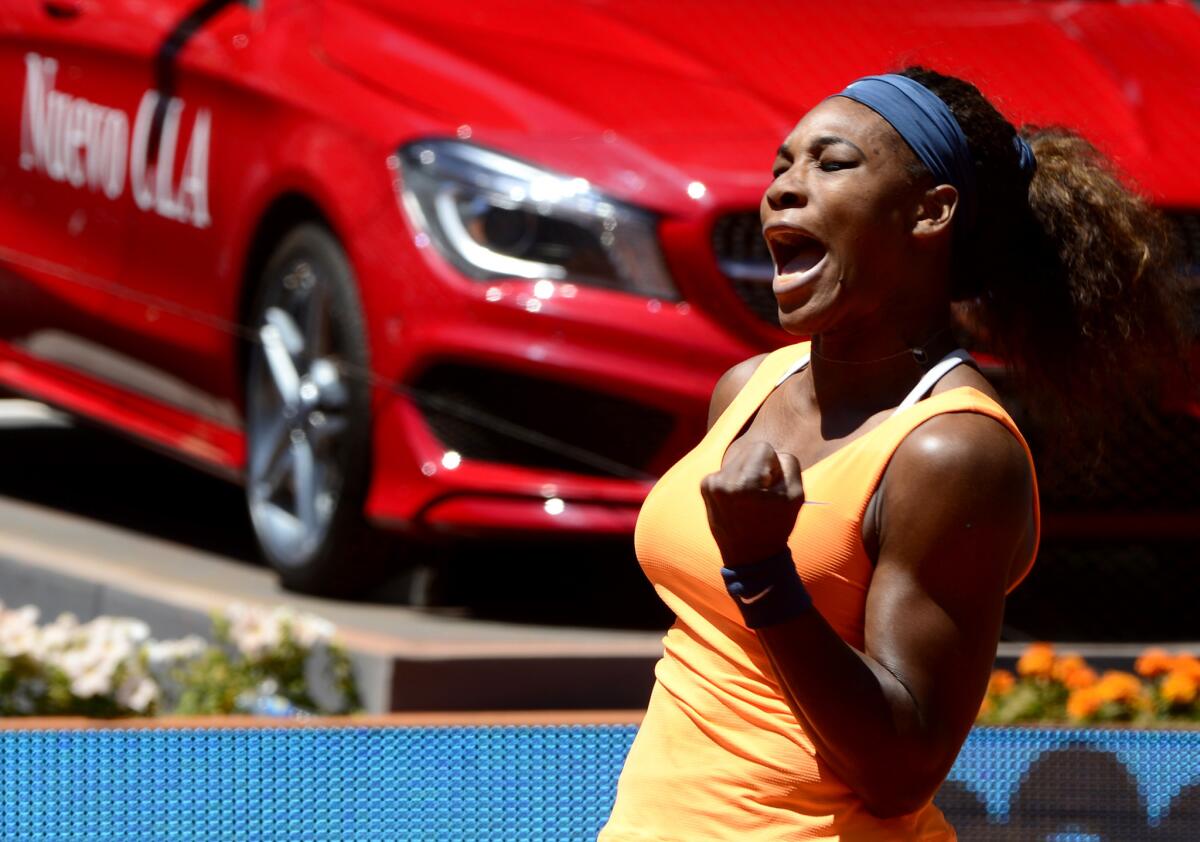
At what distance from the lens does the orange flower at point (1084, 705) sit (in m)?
3.96

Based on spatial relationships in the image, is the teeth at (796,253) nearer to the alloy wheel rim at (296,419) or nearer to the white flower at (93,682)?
the white flower at (93,682)

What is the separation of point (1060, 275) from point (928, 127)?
0.25 metres

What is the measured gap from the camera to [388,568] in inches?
196

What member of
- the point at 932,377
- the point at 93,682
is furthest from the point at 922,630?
the point at 93,682

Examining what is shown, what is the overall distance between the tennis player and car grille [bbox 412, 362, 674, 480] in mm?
2130

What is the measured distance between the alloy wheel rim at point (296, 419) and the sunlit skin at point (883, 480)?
270 centimetres

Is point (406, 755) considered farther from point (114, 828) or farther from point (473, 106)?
point (473, 106)

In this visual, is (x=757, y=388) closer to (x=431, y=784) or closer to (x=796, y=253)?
(x=796, y=253)

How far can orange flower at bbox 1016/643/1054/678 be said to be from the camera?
160 inches

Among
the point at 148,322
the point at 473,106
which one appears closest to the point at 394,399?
the point at 473,106

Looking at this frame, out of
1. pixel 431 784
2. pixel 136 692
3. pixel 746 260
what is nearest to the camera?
pixel 431 784

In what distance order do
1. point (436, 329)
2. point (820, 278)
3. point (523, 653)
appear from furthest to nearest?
1. point (436, 329)
2. point (523, 653)
3. point (820, 278)

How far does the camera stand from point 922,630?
194 cm

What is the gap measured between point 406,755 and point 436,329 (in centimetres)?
150
